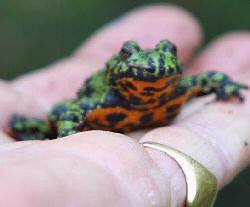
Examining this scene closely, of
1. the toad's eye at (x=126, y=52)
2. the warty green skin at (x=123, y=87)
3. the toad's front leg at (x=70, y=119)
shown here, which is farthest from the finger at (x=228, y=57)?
Answer: the toad's front leg at (x=70, y=119)

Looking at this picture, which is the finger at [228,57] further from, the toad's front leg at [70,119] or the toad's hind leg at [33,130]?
the toad's hind leg at [33,130]

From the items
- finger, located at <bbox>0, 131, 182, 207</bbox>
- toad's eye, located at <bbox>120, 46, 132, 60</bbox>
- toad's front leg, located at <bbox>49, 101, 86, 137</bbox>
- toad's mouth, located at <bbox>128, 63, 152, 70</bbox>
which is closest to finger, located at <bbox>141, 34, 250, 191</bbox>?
finger, located at <bbox>0, 131, 182, 207</bbox>

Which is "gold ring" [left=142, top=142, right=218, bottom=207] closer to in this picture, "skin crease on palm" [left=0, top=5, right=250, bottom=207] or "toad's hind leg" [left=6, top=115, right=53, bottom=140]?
"skin crease on palm" [left=0, top=5, right=250, bottom=207]

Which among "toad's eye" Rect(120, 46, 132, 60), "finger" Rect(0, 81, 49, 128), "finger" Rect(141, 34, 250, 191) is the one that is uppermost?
"toad's eye" Rect(120, 46, 132, 60)

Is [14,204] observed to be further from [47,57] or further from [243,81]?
[47,57]

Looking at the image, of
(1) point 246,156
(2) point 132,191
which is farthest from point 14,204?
(1) point 246,156

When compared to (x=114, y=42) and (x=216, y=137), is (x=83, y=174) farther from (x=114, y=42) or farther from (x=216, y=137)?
(x=114, y=42)

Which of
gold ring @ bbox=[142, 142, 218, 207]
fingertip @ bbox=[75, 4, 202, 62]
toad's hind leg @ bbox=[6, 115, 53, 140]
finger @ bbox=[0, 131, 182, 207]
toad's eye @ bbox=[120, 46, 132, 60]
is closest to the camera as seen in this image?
finger @ bbox=[0, 131, 182, 207]

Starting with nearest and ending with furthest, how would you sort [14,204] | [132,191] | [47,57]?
1. [14,204]
2. [132,191]
3. [47,57]
